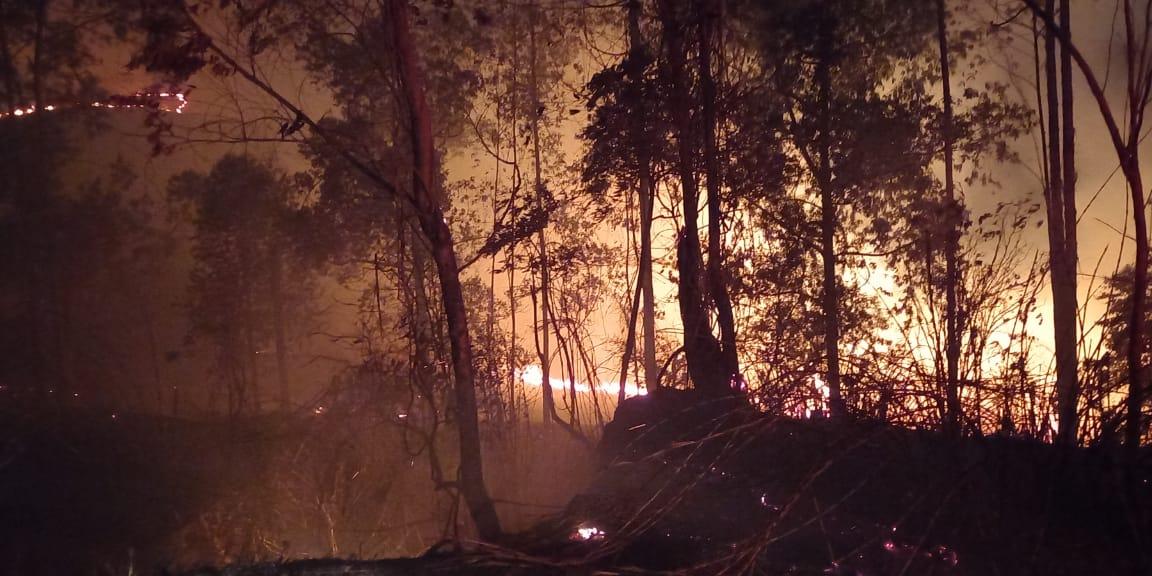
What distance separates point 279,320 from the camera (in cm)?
2120

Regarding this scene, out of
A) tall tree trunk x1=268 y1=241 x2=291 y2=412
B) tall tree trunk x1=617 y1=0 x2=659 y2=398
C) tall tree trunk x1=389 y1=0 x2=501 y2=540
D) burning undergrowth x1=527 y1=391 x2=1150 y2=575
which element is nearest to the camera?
burning undergrowth x1=527 y1=391 x2=1150 y2=575

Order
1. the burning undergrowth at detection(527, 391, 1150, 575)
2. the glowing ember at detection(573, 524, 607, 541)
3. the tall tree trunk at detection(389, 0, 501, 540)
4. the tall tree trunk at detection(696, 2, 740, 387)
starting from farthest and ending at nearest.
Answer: the tall tree trunk at detection(696, 2, 740, 387)
the tall tree trunk at detection(389, 0, 501, 540)
the glowing ember at detection(573, 524, 607, 541)
the burning undergrowth at detection(527, 391, 1150, 575)

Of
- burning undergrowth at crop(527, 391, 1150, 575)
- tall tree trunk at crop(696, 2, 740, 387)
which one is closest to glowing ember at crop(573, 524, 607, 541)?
burning undergrowth at crop(527, 391, 1150, 575)

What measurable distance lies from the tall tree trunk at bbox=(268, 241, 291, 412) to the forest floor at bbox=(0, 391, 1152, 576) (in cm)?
1141

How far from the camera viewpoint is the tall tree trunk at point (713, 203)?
32.9 ft

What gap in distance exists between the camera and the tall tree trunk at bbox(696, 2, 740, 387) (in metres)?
10.0

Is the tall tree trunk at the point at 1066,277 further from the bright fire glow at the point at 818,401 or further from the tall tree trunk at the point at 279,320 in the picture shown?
the tall tree trunk at the point at 279,320

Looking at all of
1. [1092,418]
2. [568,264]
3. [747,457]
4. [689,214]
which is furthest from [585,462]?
[1092,418]

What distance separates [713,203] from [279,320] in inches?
569

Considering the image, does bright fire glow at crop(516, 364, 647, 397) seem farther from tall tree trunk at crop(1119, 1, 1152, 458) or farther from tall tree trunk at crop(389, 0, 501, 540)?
tall tree trunk at crop(1119, 1, 1152, 458)

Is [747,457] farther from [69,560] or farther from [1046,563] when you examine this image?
[69,560]

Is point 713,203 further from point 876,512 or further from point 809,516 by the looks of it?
point 876,512

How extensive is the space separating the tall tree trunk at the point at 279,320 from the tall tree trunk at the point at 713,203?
518 inches

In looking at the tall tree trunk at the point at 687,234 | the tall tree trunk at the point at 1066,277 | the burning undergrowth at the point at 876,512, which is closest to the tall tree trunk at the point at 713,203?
the tall tree trunk at the point at 687,234
